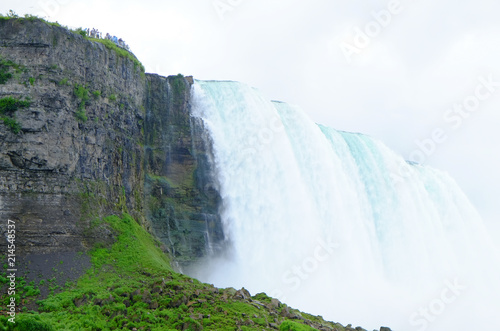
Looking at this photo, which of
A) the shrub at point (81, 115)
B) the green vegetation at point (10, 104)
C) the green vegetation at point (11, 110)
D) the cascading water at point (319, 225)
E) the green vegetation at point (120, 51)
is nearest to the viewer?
the green vegetation at point (11, 110)

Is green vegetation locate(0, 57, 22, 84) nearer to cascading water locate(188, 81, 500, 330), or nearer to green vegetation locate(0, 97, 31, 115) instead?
green vegetation locate(0, 97, 31, 115)

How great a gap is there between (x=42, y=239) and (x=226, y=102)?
18.6 meters

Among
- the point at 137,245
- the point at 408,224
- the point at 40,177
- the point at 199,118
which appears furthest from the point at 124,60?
the point at 408,224

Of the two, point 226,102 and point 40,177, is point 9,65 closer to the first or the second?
point 40,177

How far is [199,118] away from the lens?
123ft

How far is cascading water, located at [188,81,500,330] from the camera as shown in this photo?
3572 centimetres

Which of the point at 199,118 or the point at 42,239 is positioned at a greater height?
the point at 199,118
